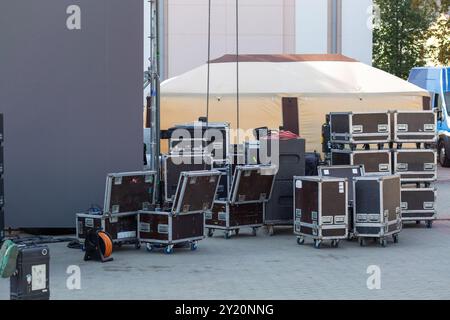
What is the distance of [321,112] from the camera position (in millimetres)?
25734

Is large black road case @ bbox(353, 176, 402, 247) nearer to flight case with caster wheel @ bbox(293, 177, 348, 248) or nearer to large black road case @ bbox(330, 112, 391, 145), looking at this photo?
flight case with caster wheel @ bbox(293, 177, 348, 248)

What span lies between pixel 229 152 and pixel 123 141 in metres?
2.12

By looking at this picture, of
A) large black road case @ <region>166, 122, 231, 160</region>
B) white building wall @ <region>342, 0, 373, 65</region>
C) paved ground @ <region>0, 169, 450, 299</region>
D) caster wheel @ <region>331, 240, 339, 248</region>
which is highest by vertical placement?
white building wall @ <region>342, 0, 373, 65</region>

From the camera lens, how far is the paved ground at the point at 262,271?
10.8 meters

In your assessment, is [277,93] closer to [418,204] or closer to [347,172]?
[418,204]

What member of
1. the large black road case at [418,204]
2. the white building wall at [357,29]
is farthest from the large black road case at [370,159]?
the white building wall at [357,29]

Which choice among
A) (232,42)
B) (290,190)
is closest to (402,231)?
(290,190)

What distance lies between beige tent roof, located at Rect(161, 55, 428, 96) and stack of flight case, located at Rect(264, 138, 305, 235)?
1014 cm

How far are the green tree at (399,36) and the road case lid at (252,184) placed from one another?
25.0 metres

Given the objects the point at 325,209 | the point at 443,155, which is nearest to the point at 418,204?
the point at 325,209

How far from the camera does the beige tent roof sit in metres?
25.9

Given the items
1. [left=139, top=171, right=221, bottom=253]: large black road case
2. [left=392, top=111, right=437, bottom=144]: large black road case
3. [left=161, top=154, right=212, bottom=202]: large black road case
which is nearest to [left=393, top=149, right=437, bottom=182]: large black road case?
[left=392, top=111, right=437, bottom=144]: large black road case

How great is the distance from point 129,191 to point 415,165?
5325 mm

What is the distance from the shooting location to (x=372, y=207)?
14.4m
